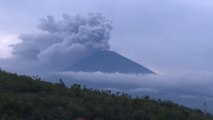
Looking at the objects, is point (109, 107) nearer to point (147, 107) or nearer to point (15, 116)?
point (147, 107)

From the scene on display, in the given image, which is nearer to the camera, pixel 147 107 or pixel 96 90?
pixel 147 107

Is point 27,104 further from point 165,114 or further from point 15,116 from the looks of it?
point 165,114

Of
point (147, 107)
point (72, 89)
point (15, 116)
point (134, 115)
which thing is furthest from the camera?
point (72, 89)

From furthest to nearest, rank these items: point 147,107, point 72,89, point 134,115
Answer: point 72,89, point 147,107, point 134,115

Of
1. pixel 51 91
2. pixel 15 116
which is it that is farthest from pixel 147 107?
pixel 15 116

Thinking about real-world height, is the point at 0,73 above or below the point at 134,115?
above

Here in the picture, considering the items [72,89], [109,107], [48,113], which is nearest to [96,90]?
[72,89]
